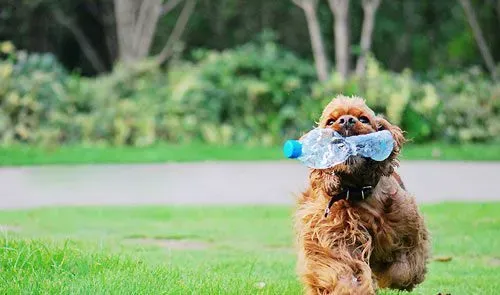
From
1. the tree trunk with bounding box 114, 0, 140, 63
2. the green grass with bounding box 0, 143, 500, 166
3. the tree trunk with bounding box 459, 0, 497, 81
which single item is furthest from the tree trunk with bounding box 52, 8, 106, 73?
the tree trunk with bounding box 459, 0, 497, 81

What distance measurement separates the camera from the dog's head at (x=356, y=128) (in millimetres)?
5328

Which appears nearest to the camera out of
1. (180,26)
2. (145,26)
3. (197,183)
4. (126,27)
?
(197,183)

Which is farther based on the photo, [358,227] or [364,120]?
[358,227]

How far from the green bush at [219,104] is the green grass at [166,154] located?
3.54ft

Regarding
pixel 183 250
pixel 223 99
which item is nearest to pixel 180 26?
pixel 223 99

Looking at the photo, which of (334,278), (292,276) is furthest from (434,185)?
(334,278)

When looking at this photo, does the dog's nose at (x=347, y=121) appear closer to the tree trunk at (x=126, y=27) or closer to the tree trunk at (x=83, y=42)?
the tree trunk at (x=126, y=27)

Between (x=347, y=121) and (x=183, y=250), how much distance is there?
13.3ft

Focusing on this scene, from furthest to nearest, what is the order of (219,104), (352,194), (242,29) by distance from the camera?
(242,29) → (219,104) → (352,194)

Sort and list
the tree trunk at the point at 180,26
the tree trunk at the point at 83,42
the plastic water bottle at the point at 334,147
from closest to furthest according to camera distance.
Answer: the plastic water bottle at the point at 334,147 → the tree trunk at the point at 180,26 → the tree trunk at the point at 83,42

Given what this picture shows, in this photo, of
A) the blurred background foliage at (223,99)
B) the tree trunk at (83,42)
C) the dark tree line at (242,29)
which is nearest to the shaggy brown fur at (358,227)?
the blurred background foliage at (223,99)

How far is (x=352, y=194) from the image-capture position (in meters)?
5.58

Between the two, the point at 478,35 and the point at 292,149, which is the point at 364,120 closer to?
the point at 292,149

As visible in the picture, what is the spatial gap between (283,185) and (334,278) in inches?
336
